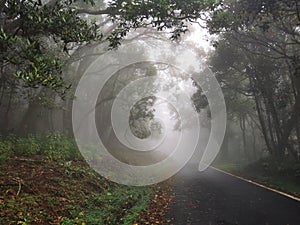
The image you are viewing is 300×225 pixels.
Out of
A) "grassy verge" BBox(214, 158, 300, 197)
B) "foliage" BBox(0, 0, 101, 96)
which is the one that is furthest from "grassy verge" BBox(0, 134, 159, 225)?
"grassy verge" BBox(214, 158, 300, 197)

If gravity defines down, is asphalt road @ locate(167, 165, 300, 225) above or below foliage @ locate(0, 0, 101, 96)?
below

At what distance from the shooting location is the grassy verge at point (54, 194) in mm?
7016

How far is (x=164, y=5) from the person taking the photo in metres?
8.95

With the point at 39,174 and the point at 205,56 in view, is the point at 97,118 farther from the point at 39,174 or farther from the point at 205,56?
the point at 39,174

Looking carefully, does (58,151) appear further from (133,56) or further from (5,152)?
(133,56)

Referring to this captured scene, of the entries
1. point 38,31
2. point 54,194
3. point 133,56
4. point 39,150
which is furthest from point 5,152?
point 133,56

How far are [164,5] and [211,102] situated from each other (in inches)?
837

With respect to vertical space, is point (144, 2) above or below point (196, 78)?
below

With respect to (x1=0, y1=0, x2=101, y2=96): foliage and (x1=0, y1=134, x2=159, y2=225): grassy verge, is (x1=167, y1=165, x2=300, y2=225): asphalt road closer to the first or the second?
(x1=0, y1=134, x2=159, y2=225): grassy verge

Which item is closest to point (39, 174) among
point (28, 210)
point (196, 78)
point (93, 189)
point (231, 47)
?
point (93, 189)

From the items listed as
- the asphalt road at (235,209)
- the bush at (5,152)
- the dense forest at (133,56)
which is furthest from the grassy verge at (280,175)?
the bush at (5,152)

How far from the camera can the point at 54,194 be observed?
28.8 ft

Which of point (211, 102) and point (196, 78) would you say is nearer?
point (196, 78)

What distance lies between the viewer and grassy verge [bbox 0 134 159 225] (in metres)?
7.02
